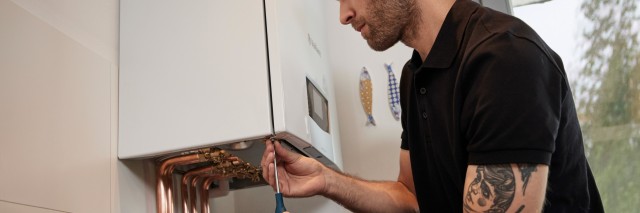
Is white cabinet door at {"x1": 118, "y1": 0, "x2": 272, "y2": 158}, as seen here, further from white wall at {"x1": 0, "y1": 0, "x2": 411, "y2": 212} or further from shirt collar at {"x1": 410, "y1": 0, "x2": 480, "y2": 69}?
shirt collar at {"x1": 410, "y1": 0, "x2": 480, "y2": 69}

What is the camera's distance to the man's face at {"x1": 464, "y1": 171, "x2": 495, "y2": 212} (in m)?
0.87

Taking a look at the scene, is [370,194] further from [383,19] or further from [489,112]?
[489,112]

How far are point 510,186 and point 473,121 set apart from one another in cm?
11

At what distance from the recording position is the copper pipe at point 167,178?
1292 millimetres

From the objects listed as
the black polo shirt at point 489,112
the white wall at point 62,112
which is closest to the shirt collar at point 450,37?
the black polo shirt at point 489,112

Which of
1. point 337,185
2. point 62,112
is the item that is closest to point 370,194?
point 337,185

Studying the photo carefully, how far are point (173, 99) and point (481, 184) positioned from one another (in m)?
0.69

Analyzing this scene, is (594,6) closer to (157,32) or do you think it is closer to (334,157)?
(334,157)

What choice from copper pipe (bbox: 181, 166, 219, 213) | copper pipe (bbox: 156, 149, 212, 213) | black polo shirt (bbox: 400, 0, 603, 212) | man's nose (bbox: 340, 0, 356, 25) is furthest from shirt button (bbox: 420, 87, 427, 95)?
copper pipe (bbox: 181, 166, 219, 213)

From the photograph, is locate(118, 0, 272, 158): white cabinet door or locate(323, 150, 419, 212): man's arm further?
locate(323, 150, 419, 212): man's arm

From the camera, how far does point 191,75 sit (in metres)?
1.23

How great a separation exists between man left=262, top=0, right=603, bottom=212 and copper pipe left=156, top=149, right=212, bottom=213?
0.20 metres


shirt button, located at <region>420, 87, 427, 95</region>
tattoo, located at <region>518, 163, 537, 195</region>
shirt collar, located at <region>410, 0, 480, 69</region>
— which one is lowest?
tattoo, located at <region>518, 163, 537, 195</region>

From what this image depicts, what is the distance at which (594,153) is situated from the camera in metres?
1.68
